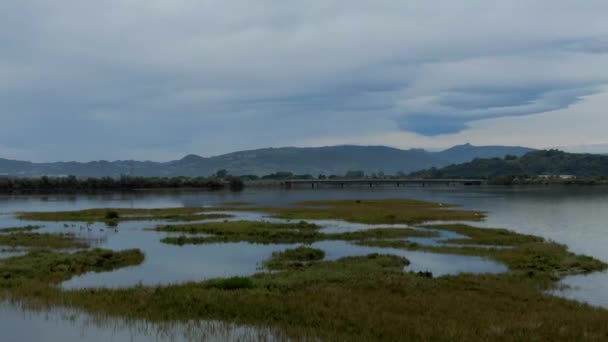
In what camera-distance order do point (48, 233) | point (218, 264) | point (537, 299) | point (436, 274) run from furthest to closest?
1. point (48, 233)
2. point (218, 264)
3. point (436, 274)
4. point (537, 299)

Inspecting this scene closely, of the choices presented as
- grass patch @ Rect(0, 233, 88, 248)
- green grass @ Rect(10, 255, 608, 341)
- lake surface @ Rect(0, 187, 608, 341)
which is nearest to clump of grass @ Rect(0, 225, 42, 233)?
lake surface @ Rect(0, 187, 608, 341)

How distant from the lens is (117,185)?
196 meters

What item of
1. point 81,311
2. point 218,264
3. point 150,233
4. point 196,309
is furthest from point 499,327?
point 150,233

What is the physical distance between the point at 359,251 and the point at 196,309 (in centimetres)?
1795

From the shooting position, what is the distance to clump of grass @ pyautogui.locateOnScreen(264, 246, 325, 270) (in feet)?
97.0

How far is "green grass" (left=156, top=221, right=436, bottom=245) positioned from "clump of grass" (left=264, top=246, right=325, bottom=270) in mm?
7423

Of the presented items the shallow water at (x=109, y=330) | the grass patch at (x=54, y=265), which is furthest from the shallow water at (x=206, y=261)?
the shallow water at (x=109, y=330)

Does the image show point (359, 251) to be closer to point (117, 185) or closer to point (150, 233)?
point (150, 233)

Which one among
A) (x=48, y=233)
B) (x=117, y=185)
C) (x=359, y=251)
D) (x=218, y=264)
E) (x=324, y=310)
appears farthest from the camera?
(x=117, y=185)

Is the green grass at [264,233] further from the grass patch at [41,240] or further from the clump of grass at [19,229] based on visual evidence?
the clump of grass at [19,229]

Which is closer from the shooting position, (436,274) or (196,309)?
(196,309)

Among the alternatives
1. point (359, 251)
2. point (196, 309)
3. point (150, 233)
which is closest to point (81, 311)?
point (196, 309)

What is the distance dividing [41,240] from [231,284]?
24.4 metres

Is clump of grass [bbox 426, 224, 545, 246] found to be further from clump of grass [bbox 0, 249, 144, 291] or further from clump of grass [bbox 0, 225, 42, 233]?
clump of grass [bbox 0, 225, 42, 233]
